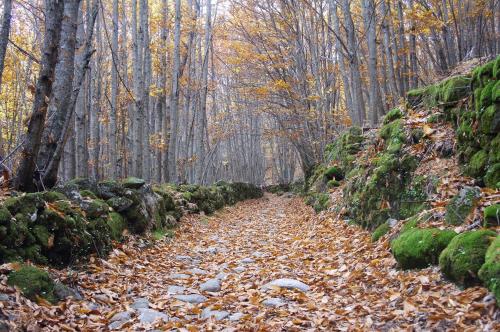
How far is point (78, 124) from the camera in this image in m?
10.9

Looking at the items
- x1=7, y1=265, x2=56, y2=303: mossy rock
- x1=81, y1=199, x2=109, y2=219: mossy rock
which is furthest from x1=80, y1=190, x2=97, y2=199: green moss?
x1=7, y1=265, x2=56, y2=303: mossy rock

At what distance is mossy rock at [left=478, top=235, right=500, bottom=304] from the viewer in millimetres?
2893

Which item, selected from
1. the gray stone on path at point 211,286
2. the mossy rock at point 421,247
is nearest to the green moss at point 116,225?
the gray stone on path at point 211,286

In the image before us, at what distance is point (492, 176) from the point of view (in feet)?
14.7

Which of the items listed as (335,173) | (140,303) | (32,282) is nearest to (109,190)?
(140,303)

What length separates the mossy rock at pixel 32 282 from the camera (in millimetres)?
3752

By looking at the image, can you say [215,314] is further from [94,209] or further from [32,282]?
[94,209]

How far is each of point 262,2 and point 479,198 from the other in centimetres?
1560

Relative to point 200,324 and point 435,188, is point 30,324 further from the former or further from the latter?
point 435,188

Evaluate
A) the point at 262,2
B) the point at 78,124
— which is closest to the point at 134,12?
the point at 78,124

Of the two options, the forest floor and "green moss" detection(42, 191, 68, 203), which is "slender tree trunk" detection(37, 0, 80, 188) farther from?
the forest floor

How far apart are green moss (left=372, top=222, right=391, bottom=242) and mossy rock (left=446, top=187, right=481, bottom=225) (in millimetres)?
1316

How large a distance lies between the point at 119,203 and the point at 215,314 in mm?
3629

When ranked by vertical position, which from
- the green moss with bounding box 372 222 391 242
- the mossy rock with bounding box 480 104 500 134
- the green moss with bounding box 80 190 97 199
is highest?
the mossy rock with bounding box 480 104 500 134
